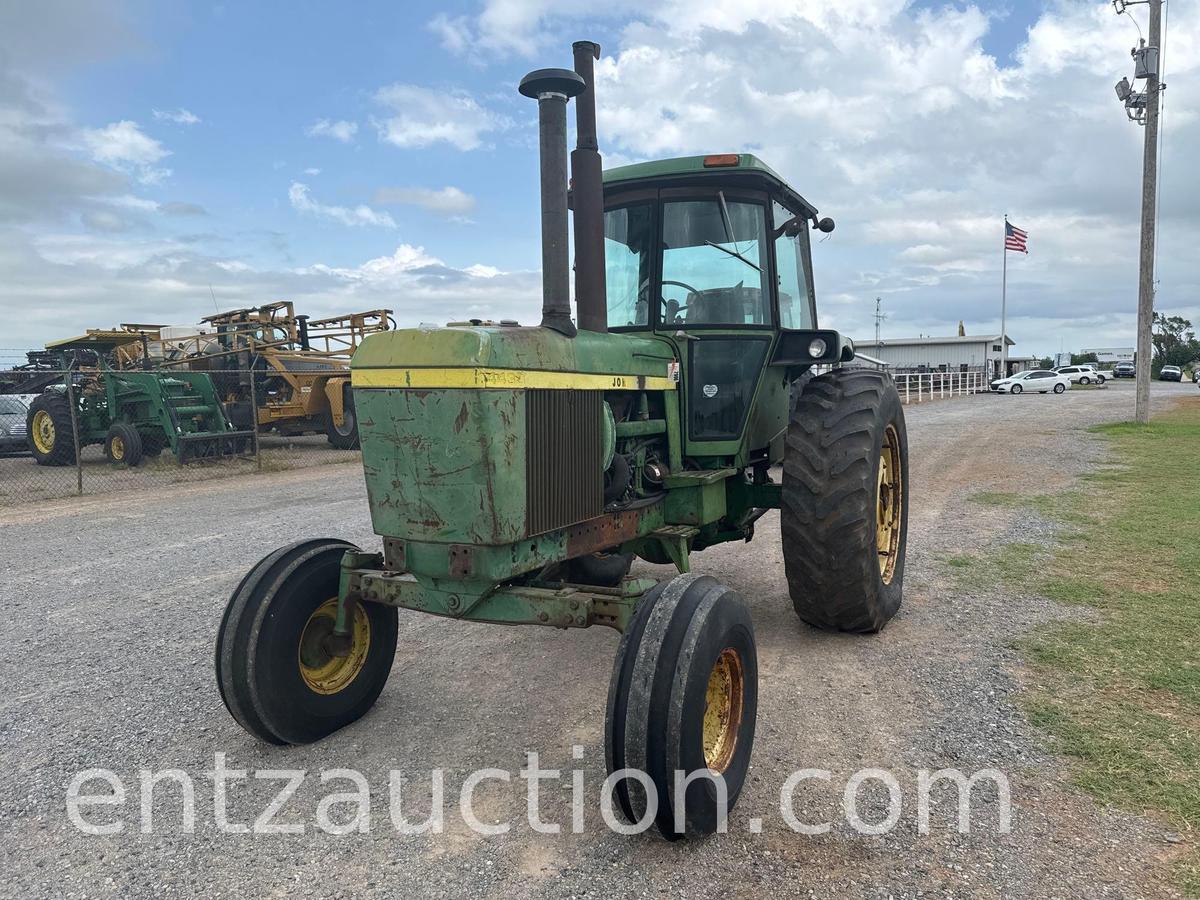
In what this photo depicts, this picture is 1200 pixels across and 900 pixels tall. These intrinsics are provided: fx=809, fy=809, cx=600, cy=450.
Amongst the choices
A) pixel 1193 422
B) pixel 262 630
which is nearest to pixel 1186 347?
pixel 1193 422

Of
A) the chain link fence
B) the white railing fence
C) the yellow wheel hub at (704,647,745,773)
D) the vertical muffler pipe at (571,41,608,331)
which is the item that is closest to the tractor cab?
the vertical muffler pipe at (571,41,608,331)

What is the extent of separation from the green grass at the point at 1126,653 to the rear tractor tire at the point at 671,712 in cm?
136

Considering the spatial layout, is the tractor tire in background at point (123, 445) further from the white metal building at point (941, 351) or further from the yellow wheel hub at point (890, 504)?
the white metal building at point (941, 351)

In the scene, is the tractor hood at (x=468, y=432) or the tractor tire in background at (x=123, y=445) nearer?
the tractor hood at (x=468, y=432)

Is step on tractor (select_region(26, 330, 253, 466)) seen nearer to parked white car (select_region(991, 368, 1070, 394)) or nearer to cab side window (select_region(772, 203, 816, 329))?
cab side window (select_region(772, 203, 816, 329))

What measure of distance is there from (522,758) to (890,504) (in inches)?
119

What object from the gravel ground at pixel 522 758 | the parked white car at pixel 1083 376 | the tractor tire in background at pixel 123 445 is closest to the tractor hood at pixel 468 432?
the gravel ground at pixel 522 758

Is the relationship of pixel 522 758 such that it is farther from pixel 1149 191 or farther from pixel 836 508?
pixel 1149 191

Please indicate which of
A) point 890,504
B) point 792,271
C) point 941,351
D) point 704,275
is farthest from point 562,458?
point 941,351

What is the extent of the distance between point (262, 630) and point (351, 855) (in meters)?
0.99

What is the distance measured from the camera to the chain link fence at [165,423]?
42.4ft

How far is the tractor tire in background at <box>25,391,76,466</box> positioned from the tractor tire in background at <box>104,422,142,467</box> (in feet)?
1.88

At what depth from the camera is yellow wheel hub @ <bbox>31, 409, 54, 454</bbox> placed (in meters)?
14.3

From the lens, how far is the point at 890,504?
201 inches
